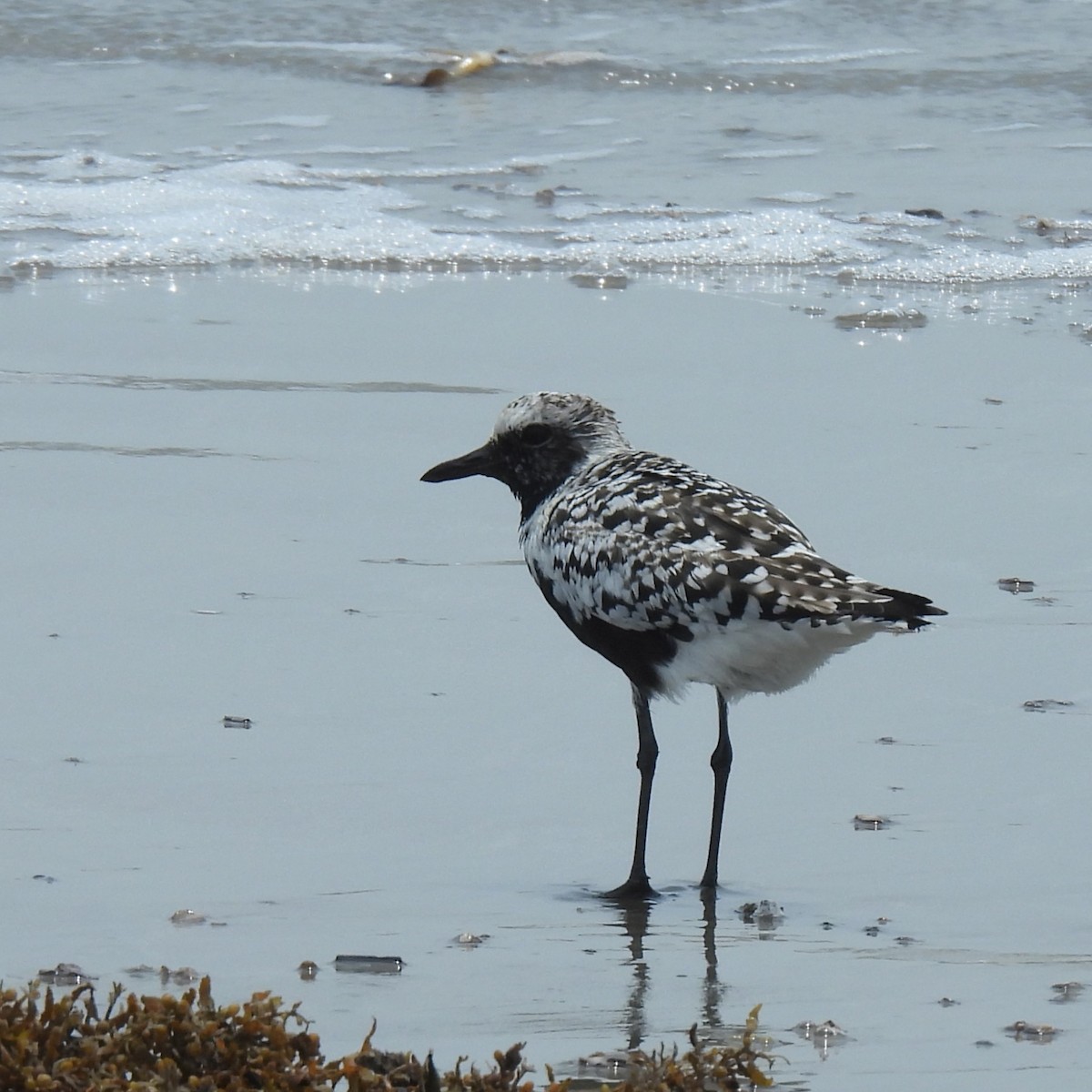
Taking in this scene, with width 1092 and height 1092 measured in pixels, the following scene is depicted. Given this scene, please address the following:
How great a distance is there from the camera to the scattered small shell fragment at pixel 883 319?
27.5 feet

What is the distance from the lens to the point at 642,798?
4.02 meters

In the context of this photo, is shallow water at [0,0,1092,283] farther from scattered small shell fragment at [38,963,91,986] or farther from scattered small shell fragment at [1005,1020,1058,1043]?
scattered small shell fragment at [1005,1020,1058,1043]

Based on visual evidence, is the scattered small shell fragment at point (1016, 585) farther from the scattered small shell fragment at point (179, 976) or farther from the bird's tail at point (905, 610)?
the scattered small shell fragment at point (179, 976)

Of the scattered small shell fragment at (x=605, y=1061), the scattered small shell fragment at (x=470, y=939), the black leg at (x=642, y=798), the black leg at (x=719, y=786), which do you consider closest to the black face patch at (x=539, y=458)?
the black leg at (x=642, y=798)

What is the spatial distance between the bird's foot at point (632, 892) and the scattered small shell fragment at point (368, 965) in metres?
0.58

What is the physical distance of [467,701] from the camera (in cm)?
469

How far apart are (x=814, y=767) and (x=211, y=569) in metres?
1.98

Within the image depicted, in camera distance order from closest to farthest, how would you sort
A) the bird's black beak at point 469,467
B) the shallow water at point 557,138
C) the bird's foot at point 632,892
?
1. the bird's foot at point 632,892
2. the bird's black beak at point 469,467
3. the shallow water at point 557,138

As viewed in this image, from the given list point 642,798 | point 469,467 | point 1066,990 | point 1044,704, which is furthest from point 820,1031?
point 469,467

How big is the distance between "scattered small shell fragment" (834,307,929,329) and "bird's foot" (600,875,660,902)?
481 centimetres

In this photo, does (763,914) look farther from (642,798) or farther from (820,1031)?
(820,1031)

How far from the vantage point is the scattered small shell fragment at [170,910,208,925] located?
139 inches

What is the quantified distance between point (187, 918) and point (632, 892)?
884 mm

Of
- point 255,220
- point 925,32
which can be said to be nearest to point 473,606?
point 255,220
